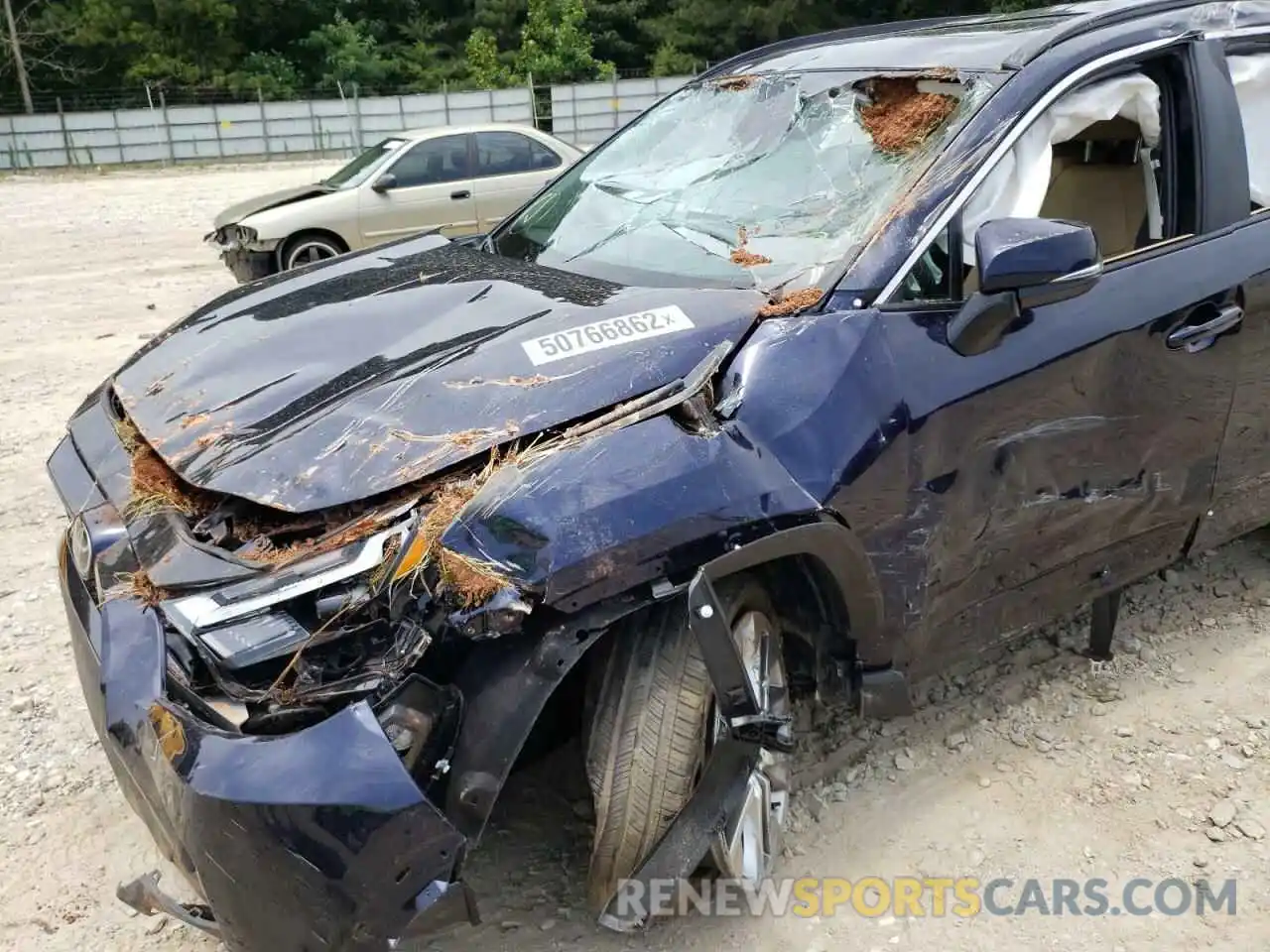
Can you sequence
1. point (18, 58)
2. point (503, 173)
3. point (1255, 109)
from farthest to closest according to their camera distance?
point (18, 58)
point (503, 173)
point (1255, 109)

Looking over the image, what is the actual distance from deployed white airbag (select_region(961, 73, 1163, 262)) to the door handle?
484 millimetres

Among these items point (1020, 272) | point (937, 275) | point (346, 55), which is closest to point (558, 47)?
point (346, 55)

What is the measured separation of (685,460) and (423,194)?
8199 millimetres

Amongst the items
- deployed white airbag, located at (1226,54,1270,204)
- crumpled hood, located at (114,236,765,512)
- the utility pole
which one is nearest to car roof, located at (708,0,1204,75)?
deployed white airbag, located at (1226,54,1270,204)

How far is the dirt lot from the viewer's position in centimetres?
241

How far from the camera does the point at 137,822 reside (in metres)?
2.76

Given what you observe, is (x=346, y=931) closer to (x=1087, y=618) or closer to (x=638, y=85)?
(x=1087, y=618)

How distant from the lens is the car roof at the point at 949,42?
2.80 meters

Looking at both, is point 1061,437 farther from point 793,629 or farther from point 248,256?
point 248,256

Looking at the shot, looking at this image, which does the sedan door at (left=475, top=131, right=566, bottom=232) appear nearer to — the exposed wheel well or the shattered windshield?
the shattered windshield

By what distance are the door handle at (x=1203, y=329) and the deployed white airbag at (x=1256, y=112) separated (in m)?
0.46

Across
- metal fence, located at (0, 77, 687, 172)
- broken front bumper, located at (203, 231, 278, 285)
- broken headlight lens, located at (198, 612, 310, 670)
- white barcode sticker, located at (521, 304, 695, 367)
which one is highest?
white barcode sticker, located at (521, 304, 695, 367)

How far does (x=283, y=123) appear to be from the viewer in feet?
99.2

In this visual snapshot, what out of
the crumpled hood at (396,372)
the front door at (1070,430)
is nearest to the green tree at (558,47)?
the crumpled hood at (396,372)
